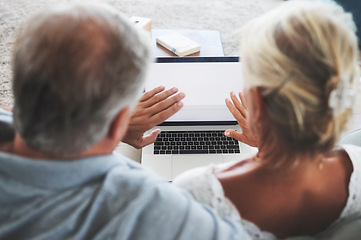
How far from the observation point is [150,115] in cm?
124

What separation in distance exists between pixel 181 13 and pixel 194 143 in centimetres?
217

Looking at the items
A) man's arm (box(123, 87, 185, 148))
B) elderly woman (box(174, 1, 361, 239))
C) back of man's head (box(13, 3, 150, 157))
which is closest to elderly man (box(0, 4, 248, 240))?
back of man's head (box(13, 3, 150, 157))

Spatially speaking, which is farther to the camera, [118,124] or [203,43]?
[203,43]

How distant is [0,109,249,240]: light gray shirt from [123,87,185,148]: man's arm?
559 millimetres

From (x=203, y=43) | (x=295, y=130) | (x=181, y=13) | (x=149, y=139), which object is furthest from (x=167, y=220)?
(x=181, y=13)

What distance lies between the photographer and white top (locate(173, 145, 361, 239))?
2.57ft

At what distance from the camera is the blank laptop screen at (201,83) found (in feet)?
4.36

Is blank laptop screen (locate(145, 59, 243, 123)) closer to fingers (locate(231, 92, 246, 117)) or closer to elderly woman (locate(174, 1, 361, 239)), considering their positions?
fingers (locate(231, 92, 246, 117))

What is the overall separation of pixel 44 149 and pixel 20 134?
0.06 metres

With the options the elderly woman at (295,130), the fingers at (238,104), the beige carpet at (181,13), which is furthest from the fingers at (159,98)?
the beige carpet at (181,13)

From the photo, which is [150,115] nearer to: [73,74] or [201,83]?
[201,83]

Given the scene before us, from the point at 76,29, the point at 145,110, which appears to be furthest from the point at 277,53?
the point at 145,110

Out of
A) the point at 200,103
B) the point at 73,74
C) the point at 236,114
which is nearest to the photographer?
the point at 73,74

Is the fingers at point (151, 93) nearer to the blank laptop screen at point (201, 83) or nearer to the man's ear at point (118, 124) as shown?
the blank laptop screen at point (201, 83)
